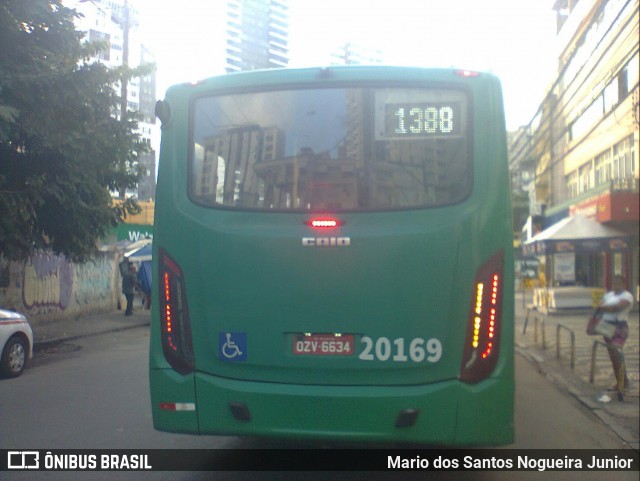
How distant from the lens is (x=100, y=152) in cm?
1473

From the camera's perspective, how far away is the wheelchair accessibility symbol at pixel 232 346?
5.11 meters

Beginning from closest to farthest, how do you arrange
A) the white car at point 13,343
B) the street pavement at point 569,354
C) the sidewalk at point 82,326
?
the street pavement at point 569,354 → the white car at point 13,343 → the sidewalk at point 82,326

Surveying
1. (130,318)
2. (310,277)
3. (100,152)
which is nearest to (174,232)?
(310,277)

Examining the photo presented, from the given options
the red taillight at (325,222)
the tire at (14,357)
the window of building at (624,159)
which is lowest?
the tire at (14,357)

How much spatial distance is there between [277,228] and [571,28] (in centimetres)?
3372

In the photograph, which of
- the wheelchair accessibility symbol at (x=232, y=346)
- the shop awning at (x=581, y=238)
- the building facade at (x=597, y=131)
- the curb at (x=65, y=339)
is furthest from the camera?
the building facade at (x=597, y=131)

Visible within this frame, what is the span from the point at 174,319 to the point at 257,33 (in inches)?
3150

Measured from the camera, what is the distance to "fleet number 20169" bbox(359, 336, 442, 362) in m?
4.91

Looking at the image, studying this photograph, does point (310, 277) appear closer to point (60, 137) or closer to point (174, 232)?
point (174, 232)

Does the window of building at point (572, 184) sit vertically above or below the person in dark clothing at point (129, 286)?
above

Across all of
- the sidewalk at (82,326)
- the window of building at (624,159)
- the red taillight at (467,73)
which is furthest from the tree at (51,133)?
the window of building at (624,159)

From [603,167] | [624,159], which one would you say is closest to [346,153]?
[624,159]

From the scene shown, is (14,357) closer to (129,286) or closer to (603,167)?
(129,286)

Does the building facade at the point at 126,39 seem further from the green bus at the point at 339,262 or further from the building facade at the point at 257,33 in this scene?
the building facade at the point at 257,33
